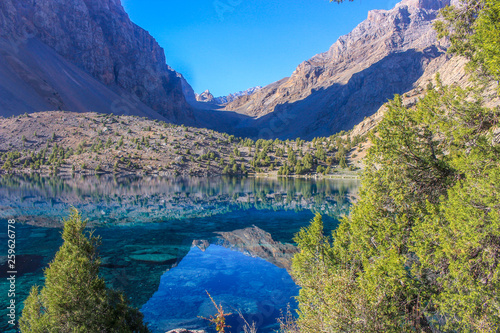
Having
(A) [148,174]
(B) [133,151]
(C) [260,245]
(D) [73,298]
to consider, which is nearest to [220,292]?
(C) [260,245]

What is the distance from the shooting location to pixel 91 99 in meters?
146

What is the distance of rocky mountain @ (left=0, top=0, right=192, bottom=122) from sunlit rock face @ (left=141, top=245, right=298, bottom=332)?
4866 inches

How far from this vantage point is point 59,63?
147000 millimetres

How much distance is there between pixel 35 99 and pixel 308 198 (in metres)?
127

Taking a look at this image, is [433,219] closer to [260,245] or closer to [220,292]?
[220,292]

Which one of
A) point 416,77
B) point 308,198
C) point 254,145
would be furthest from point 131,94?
point 416,77

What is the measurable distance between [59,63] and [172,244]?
16565 centimetres

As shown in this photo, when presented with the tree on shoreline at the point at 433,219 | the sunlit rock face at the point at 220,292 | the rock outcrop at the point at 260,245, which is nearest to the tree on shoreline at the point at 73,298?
the tree on shoreline at the point at 433,219

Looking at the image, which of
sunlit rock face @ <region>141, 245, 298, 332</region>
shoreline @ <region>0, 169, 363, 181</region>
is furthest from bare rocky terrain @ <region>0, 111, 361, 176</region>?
sunlit rock face @ <region>141, 245, 298, 332</region>

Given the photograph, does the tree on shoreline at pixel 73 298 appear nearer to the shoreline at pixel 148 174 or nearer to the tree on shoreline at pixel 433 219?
the tree on shoreline at pixel 433 219

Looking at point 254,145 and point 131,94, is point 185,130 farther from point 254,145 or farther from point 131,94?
point 131,94

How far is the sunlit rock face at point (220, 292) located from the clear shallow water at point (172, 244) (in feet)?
0.16

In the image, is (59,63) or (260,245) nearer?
(260,245)

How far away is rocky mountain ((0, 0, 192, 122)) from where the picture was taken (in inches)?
4688
